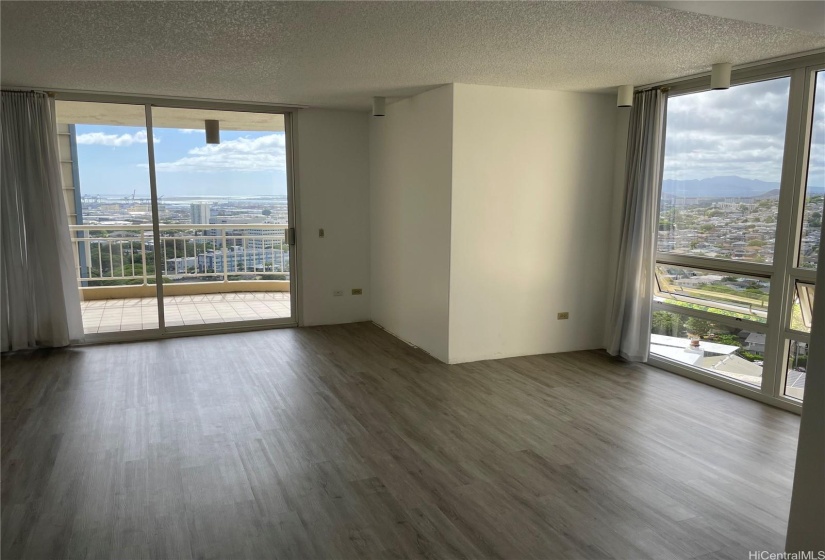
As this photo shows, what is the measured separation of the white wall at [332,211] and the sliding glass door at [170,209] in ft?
0.72

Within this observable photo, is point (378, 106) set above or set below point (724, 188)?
above

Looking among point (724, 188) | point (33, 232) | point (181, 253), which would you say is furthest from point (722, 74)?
point (33, 232)

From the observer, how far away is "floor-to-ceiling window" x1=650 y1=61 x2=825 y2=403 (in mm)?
3998

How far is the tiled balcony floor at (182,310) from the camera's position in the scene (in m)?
6.34

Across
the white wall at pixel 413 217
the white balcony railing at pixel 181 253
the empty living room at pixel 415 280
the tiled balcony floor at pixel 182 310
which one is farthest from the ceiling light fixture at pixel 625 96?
the tiled balcony floor at pixel 182 310

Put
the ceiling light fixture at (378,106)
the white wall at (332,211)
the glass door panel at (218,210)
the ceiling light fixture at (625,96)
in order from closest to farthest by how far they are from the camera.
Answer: the ceiling light fixture at (625,96) → the ceiling light fixture at (378,106) → the glass door panel at (218,210) → the white wall at (332,211)

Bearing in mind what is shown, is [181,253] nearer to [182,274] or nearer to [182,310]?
[182,274]

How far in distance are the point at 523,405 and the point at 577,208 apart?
88.7 inches

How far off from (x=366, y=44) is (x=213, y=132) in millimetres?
3349

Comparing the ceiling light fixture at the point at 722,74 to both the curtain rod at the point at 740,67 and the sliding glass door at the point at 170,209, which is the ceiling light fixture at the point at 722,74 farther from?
the sliding glass door at the point at 170,209

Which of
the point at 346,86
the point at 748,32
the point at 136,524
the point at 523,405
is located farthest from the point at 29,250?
the point at 748,32

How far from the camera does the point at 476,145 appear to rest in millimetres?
4957

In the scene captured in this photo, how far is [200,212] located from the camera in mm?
6418

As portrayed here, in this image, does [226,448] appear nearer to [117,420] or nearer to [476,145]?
[117,420]
